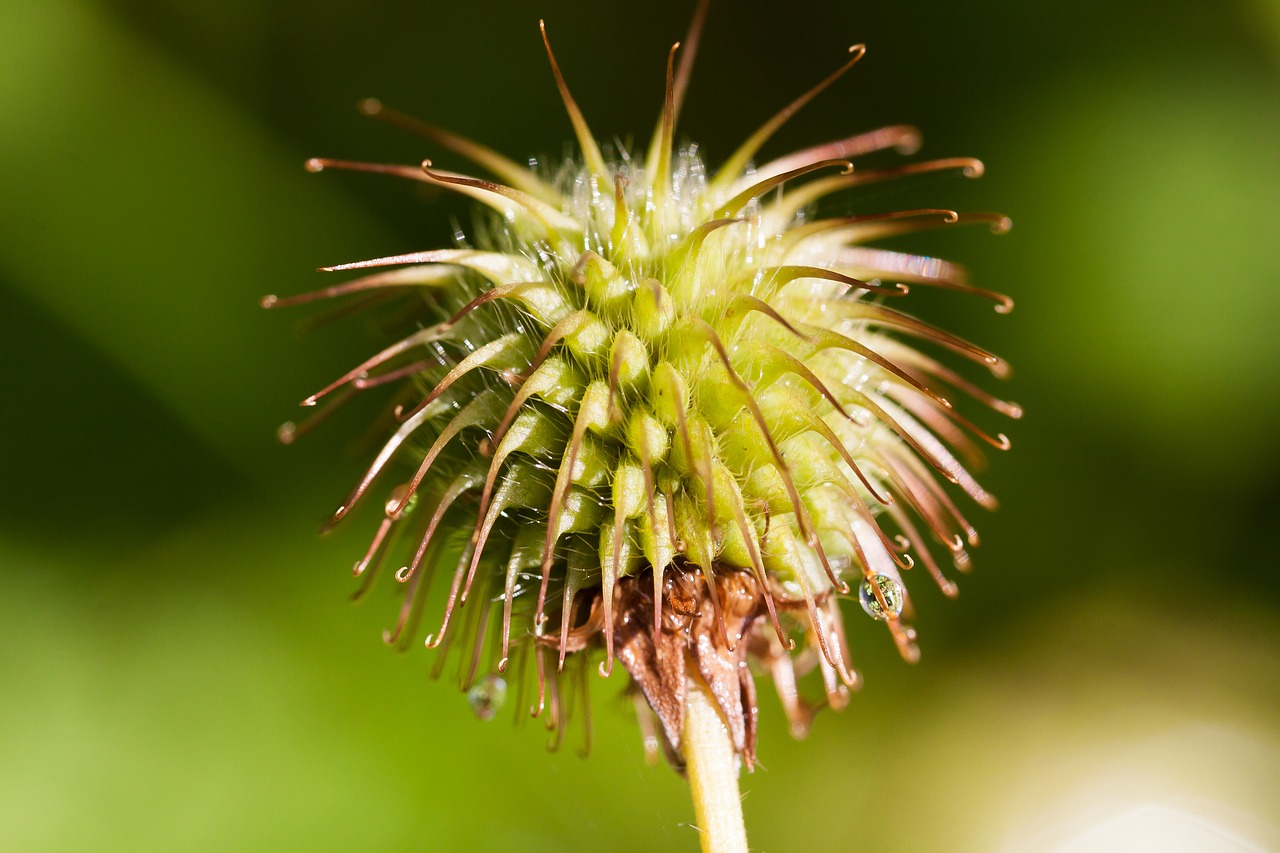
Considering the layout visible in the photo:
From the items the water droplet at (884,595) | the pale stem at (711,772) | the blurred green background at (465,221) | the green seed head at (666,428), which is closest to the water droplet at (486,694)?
the green seed head at (666,428)

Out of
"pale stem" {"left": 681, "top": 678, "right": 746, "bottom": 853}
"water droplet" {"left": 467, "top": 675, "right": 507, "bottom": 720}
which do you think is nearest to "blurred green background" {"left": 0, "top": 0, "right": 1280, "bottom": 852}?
"water droplet" {"left": 467, "top": 675, "right": 507, "bottom": 720}

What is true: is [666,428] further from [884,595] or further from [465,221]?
[465,221]

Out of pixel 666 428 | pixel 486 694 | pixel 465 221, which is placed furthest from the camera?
pixel 465 221

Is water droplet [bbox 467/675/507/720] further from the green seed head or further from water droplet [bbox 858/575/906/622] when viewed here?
water droplet [bbox 858/575/906/622]

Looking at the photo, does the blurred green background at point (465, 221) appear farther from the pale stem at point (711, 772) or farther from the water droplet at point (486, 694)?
the pale stem at point (711, 772)

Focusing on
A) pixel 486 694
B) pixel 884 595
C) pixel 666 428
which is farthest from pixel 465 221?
pixel 884 595

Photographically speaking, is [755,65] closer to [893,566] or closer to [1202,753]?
[893,566]

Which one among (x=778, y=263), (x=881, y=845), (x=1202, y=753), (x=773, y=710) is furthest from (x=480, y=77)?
(x=1202, y=753)
